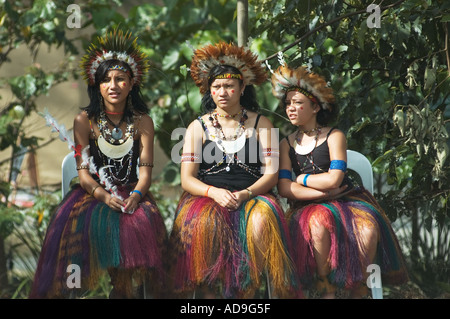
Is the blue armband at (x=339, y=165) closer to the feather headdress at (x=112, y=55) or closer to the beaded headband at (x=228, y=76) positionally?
the beaded headband at (x=228, y=76)

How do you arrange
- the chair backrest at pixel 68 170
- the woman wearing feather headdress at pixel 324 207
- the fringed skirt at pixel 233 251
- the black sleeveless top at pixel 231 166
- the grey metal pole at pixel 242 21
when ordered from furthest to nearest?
the grey metal pole at pixel 242 21
the chair backrest at pixel 68 170
the black sleeveless top at pixel 231 166
the woman wearing feather headdress at pixel 324 207
the fringed skirt at pixel 233 251

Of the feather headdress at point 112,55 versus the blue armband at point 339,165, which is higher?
the feather headdress at point 112,55

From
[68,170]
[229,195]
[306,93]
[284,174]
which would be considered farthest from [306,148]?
[68,170]

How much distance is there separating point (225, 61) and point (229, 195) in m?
0.79

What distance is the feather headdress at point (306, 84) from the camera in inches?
164

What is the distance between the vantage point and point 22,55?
7676 mm

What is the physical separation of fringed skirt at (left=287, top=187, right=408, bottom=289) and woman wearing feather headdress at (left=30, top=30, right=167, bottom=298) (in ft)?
2.46

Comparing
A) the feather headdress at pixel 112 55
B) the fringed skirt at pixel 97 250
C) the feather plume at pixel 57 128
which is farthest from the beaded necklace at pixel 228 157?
the feather plume at pixel 57 128

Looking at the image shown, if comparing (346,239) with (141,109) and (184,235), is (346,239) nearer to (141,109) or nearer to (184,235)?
(184,235)

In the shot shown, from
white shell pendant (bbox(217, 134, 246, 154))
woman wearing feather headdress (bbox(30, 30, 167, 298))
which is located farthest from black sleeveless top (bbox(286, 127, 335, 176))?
woman wearing feather headdress (bbox(30, 30, 167, 298))

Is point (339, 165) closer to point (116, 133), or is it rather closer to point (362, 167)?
point (362, 167)

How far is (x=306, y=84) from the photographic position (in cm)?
418

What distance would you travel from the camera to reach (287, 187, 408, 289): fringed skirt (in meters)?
3.86
